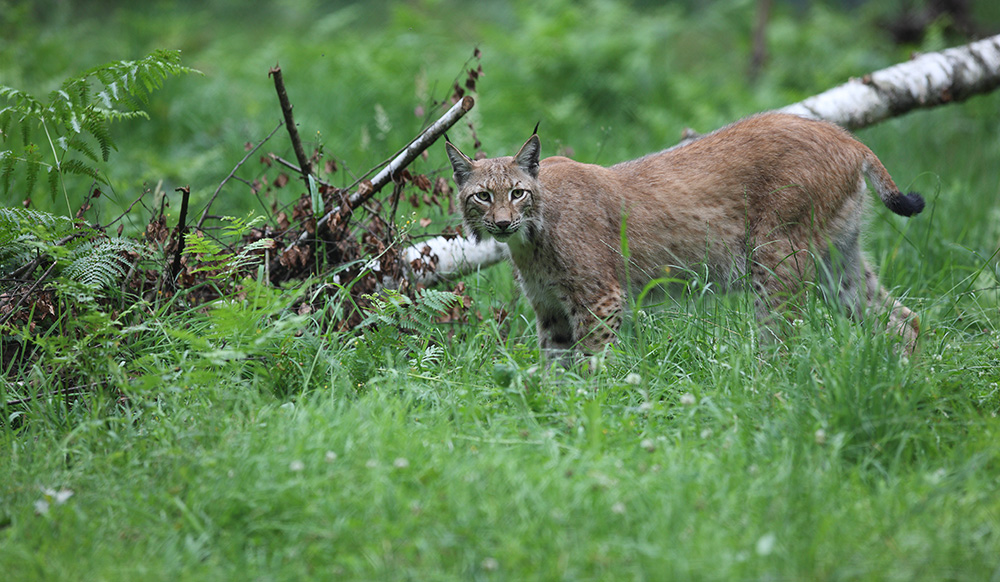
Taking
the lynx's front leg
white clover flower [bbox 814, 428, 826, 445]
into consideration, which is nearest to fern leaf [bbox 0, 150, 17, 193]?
the lynx's front leg

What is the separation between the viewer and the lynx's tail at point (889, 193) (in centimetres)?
436

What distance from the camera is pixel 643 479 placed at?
275 centimetres

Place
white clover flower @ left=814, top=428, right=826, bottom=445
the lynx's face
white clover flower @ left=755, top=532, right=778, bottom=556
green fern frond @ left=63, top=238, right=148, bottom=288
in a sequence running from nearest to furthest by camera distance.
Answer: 1. white clover flower @ left=755, top=532, right=778, bottom=556
2. white clover flower @ left=814, top=428, right=826, bottom=445
3. green fern frond @ left=63, top=238, right=148, bottom=288
4. the lynx's face

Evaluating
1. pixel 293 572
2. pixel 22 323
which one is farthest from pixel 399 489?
pixel 22 323

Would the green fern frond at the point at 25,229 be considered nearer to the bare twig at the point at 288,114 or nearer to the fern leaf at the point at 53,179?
the fern leaf at the point at 53,179

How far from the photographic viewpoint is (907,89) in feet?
19.8

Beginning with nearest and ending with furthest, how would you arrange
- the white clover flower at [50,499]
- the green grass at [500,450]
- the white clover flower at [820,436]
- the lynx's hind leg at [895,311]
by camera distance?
1. the green grass at [500,450]
2. the white clover flower at [50,499]
3. the white clover flower at [820,436]
4. the lynx's hind leg at [895,311]

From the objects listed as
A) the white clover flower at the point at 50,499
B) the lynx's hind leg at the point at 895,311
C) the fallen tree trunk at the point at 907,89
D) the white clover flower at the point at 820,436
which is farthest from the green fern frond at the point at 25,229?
the lynx's hind leg at the point at 895,311

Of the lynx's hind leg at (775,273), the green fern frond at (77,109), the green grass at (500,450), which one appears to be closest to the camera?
the green grass at (500,450)

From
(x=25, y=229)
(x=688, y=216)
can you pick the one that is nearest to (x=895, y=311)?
(x=688, y=216)

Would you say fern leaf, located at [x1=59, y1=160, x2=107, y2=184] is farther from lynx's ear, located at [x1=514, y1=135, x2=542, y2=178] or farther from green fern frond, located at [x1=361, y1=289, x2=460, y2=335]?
lynx's ear, located at [x1=514, y1=135, x2=542, y2=178]

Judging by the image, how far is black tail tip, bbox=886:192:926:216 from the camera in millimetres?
4348

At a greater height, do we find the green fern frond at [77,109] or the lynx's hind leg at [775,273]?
the green fern frond at [77,109]

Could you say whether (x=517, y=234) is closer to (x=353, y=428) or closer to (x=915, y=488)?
(x=353, y=428)
